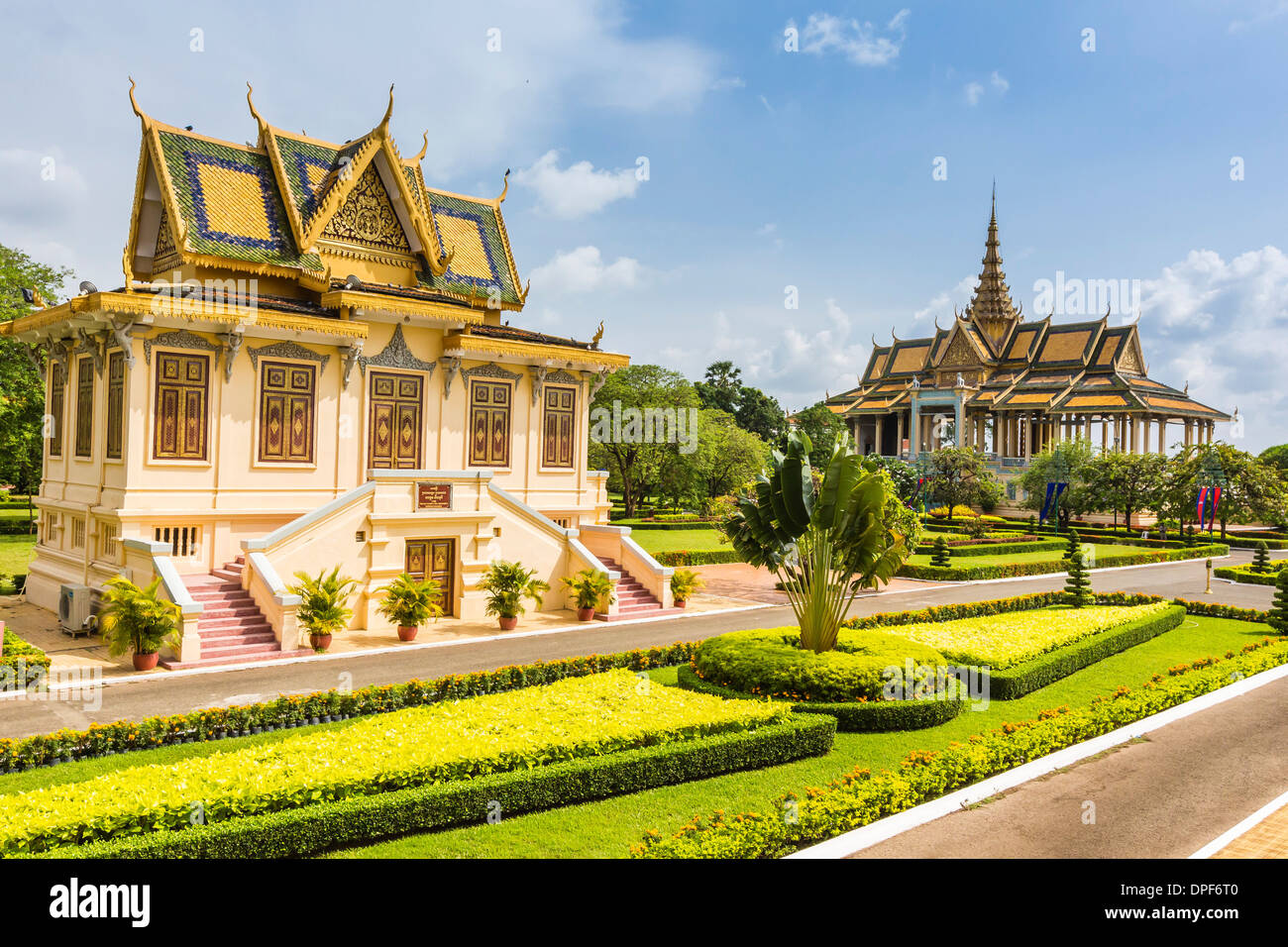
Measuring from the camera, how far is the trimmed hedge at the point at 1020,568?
3447 centimetres

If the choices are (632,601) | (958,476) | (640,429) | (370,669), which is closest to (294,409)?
(370,669)

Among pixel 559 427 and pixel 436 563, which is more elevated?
pixel 559 427

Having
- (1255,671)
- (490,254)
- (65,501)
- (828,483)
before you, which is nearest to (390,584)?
(65,501)

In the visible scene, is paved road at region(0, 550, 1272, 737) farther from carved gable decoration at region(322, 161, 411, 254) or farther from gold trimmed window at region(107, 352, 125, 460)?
carved gable decoration at region(322, 161, 411, 254)

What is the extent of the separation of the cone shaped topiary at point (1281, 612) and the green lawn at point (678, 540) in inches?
791

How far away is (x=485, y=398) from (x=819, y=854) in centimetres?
1866

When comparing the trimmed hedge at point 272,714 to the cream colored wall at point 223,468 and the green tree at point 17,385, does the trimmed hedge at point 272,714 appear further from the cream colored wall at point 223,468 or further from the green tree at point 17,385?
the green tree at point 17,385

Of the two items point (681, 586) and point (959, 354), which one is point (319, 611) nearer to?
point (681, 586)

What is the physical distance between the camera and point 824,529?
51.2ft

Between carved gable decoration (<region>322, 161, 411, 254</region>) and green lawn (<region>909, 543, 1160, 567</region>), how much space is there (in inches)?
907

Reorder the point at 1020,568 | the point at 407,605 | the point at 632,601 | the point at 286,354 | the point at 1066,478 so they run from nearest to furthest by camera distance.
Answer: the point at 407,605
the point at 286,354
the point at 632,601
the point at 1020,568
the point at 1066,478

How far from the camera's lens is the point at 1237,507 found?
1989 inches

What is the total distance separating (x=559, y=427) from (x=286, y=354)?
312 inches
